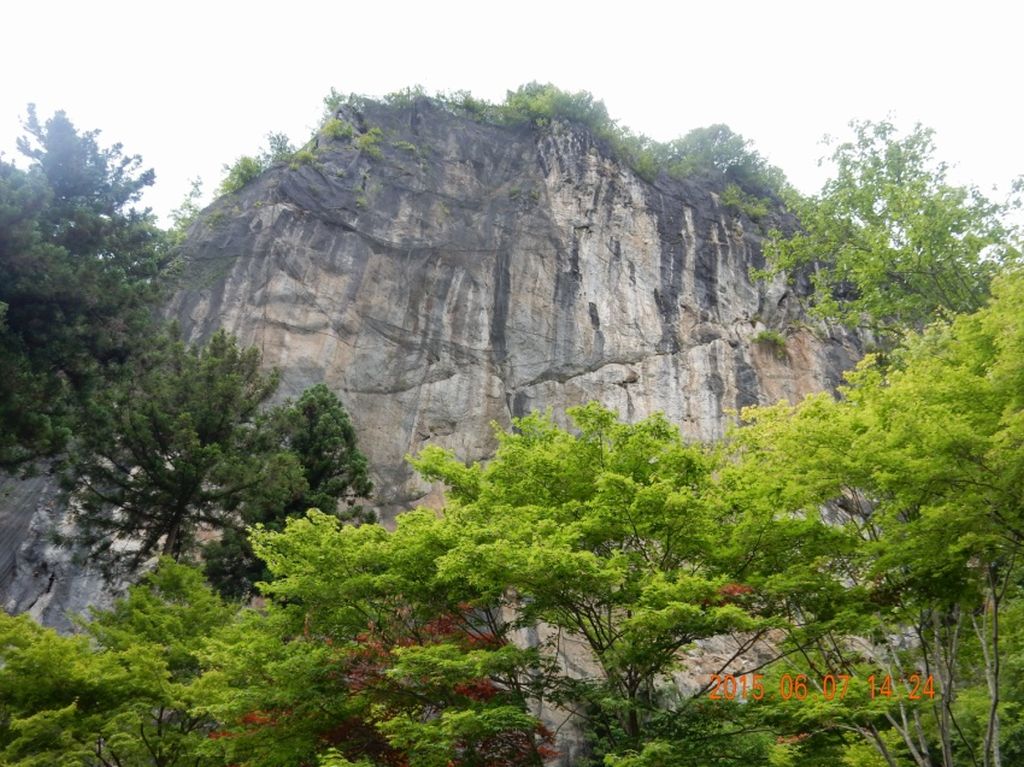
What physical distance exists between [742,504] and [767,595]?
1019 millimetres

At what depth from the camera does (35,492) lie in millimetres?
21484

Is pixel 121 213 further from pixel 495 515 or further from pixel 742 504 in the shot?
pixel 742 504

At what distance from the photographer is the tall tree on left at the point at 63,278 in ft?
39.5

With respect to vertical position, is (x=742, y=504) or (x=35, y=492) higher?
(x=35, y=492)

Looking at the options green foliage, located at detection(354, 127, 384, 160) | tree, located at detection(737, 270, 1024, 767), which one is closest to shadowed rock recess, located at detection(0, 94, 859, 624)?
green foliage, located at detection(354, 127, 384, 160)

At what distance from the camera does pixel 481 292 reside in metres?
29.1

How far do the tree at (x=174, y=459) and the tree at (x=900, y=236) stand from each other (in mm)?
12686

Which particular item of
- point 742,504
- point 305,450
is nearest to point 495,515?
point 742,504

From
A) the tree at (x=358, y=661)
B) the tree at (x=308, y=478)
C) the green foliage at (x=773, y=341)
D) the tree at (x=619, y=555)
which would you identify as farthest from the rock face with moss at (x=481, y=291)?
the tree at (x=619, y=555)

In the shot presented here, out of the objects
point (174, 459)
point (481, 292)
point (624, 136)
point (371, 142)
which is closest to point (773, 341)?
point (481, 292)

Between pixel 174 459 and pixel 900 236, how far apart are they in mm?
15502
